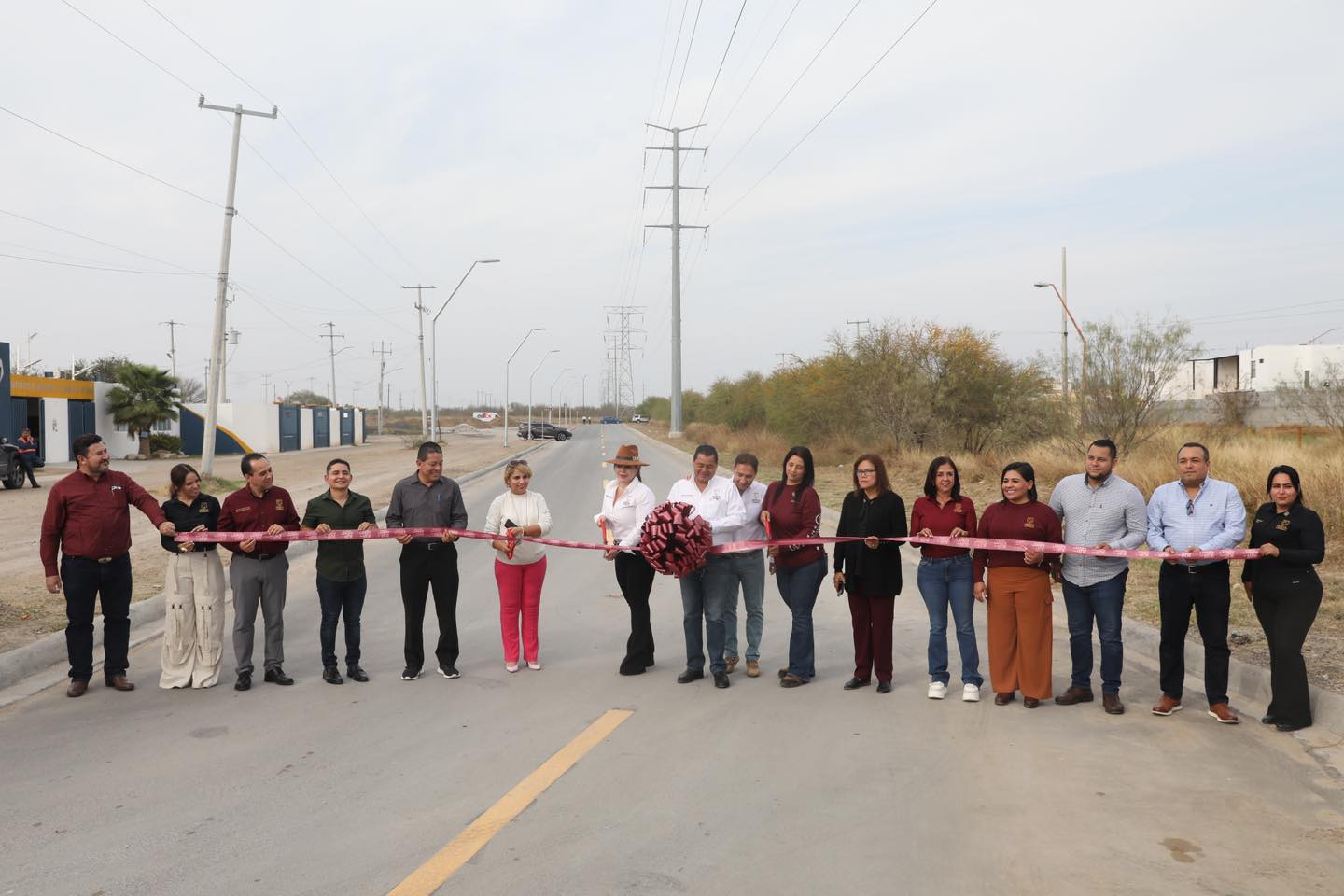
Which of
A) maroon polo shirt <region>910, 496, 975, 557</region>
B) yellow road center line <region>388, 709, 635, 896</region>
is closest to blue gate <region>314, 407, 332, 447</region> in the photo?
maroon polo shirt <region>910, 496, 975, 557</region>

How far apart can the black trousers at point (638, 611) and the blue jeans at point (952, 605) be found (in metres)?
2.05

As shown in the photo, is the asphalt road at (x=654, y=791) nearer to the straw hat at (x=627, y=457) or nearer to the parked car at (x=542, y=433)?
the straw hat at (x=627, y=457)

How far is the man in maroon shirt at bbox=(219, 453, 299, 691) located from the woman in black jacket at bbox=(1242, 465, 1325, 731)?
6485 millimetres

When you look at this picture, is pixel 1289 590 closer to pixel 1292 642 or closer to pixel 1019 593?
pixel 1292 642

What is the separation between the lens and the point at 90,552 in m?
7.32

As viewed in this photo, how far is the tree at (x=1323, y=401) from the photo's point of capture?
23.3 meters

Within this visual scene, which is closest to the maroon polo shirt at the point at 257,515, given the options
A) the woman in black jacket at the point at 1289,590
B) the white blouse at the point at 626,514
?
the white blouse at the point at 626,514

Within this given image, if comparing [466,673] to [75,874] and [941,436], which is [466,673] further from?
[941,436]

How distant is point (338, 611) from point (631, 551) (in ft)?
7.35

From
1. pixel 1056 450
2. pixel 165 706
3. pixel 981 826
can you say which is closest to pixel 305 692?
pixel 165 706

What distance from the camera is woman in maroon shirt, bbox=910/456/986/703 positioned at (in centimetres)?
709

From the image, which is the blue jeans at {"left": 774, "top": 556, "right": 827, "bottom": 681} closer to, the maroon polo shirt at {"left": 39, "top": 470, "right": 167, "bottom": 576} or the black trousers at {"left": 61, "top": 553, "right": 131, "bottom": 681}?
the maroon polo shirt at {"left": 39, "top": 470, "right": 167, "bottom": 576}

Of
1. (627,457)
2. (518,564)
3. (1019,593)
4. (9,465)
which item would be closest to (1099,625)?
(1019,593)

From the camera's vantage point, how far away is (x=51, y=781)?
18.1 ft
